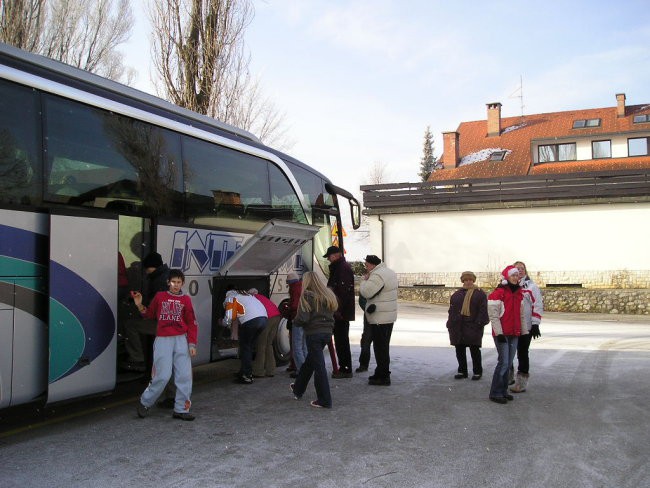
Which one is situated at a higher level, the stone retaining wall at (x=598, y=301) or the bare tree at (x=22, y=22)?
the bare tree at (x=22, y=22)

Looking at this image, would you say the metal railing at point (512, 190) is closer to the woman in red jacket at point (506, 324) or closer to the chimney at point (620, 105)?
the chimney at point (620, 105)

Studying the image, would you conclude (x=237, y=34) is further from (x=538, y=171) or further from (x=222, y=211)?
(x=538, y=171)

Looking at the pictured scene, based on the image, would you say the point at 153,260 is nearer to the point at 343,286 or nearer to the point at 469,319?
the point at 343,286

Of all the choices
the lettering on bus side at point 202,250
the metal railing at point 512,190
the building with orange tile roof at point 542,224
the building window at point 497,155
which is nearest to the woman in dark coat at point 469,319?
the lettering on bus side at point 202,250

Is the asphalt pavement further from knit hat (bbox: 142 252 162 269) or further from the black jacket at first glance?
knit hat (bbox: 142 252 162 269)

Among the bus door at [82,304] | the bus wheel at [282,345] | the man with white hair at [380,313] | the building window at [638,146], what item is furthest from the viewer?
the building window at [638,146]

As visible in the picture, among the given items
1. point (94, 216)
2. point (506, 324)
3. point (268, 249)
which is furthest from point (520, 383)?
point (94, 216)

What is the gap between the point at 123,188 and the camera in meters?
6.39

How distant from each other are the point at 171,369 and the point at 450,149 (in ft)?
114

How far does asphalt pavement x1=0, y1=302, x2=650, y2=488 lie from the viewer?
4.59 m

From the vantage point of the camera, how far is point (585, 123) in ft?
123

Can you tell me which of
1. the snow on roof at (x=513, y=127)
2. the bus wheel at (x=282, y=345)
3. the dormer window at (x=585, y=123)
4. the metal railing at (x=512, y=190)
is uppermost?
the snow on roof at (x=513, y=127)

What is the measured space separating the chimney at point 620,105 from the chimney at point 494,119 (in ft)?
24.1

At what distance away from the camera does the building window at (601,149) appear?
108 ft
